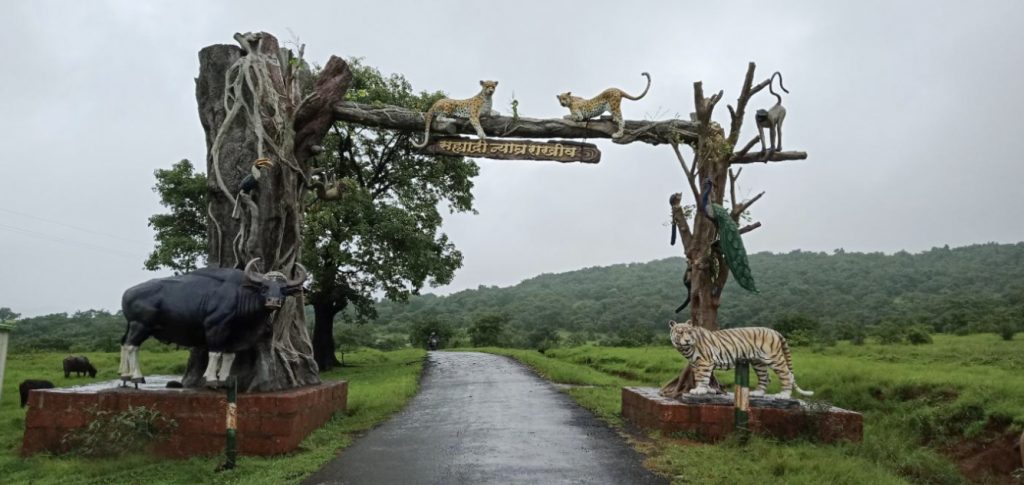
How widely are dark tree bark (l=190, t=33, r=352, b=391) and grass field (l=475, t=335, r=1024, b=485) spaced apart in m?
5.06

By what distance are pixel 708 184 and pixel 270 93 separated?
20.9 feet

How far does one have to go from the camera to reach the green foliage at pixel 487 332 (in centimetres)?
4441

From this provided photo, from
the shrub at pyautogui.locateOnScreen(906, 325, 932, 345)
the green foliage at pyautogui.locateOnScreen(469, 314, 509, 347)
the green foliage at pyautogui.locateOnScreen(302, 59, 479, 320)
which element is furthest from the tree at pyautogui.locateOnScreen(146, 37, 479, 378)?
the green foliage at pyautogui.locateOnScreen(469, 314, 509, 347)

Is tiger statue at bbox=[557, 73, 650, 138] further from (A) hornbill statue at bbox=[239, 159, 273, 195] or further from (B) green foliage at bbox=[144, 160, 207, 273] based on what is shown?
(B) green foliage at bbox=[144, 160, 207, 273]

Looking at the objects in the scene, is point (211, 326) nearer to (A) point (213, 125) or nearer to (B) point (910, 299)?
(A) point (213, 125)

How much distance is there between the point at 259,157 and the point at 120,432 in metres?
3.92

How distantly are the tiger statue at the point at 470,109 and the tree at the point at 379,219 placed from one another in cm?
879

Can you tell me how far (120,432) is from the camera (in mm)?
7480

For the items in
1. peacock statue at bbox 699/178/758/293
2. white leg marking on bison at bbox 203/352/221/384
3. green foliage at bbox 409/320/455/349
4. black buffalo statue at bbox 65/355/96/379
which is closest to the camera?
white leg marking on bison at bbox 203/352/221/384

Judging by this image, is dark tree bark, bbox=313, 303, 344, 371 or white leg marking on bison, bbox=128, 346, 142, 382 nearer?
white leg marking on bison, bbox=128, 346, 142, 382

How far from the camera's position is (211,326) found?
26.5ft

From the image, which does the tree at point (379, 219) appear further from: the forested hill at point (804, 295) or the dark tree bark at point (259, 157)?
the forested hill at point (804, 295)

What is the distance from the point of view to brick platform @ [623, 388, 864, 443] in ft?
27.2

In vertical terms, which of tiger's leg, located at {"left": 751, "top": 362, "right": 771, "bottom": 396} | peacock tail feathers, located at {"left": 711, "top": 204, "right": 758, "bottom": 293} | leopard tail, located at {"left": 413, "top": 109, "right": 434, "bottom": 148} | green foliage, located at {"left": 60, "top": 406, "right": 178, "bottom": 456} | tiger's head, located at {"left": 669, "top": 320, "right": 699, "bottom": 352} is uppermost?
leopard tail, located at {"left": 413, "top": 109, "right": 434, "bottom": 148}
